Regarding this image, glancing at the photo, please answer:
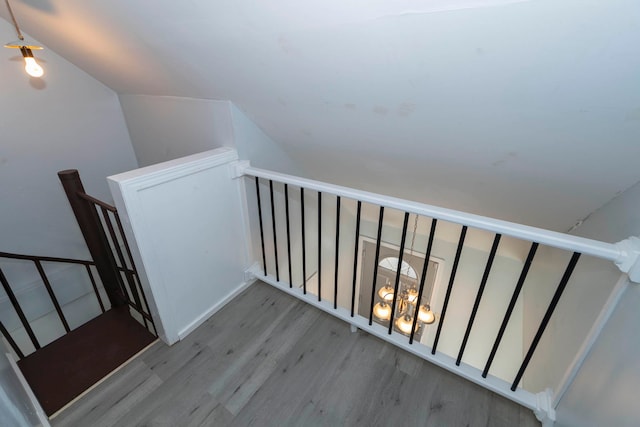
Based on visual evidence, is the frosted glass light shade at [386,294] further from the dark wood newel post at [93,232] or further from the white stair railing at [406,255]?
the dark wood newel post at [93,232]

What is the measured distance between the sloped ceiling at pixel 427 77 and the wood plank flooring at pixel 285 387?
1.15 m

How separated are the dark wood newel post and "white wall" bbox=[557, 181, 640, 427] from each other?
2555 millimetres

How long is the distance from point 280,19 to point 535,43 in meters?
0.81

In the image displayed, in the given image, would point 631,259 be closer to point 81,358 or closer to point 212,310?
point 212,310

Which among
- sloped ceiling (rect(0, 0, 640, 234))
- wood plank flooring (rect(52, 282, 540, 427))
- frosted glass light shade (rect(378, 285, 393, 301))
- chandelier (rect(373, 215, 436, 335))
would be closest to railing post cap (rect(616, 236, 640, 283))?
sloped ceiling (rect(0, 0, 640, 234))

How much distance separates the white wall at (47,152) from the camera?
7.25 ft

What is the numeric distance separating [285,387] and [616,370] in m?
1.35


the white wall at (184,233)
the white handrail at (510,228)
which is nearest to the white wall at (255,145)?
the white wall at (184,233)

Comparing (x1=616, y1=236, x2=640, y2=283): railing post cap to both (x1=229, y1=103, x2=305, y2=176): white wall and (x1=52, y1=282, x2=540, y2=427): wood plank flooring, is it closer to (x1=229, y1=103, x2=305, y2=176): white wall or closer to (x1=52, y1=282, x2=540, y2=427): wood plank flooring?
(x1=52, y1=282, x2=540, y2=427): wood plank flooring

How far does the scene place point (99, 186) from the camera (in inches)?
110

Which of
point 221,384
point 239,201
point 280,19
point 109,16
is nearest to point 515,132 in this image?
point 280,19

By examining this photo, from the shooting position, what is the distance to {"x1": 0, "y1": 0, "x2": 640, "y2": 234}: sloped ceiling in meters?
0.80

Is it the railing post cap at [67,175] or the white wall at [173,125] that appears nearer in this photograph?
the railing post cap at [67,175]

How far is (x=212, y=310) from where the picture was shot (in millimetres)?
1937
